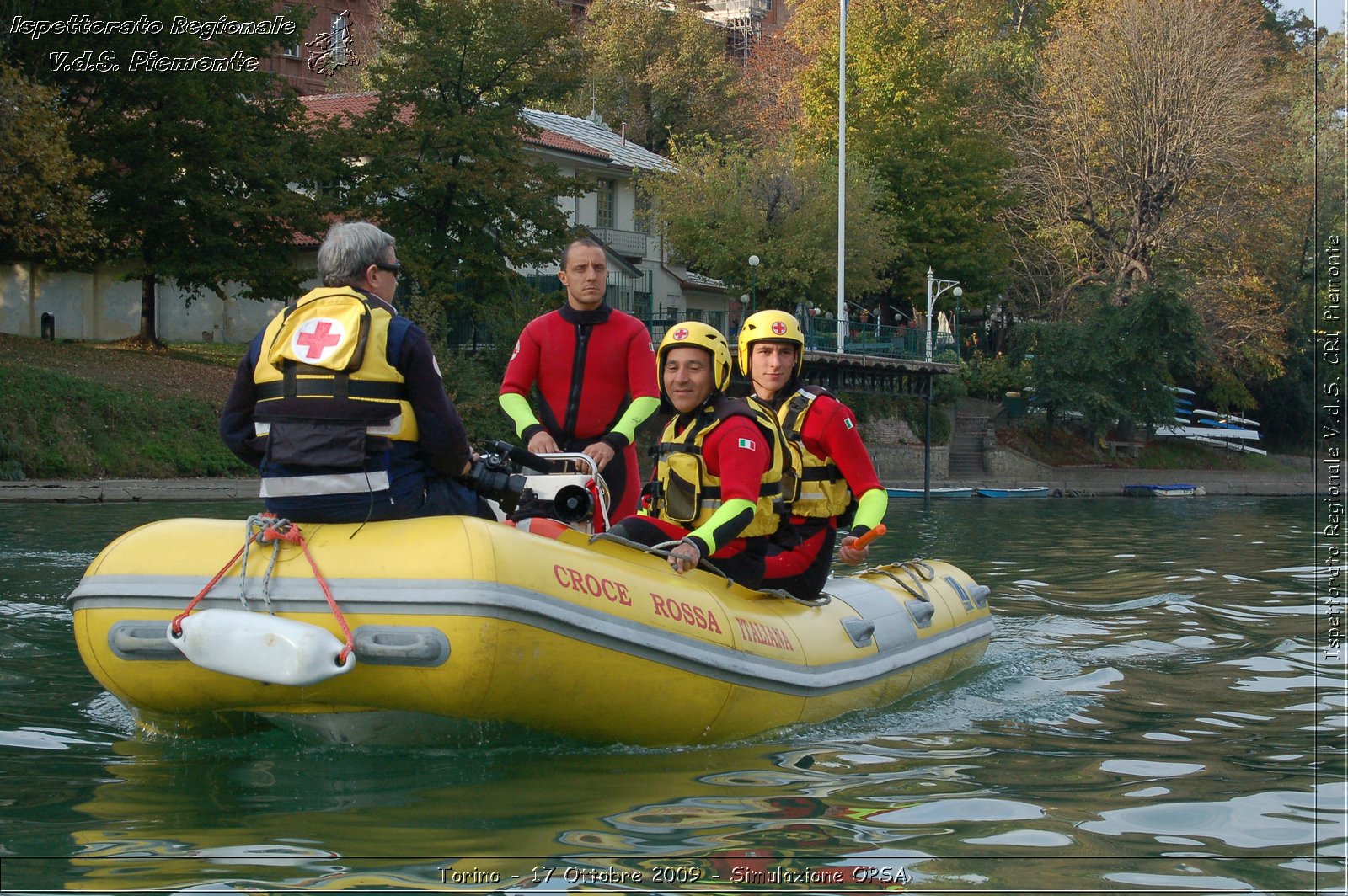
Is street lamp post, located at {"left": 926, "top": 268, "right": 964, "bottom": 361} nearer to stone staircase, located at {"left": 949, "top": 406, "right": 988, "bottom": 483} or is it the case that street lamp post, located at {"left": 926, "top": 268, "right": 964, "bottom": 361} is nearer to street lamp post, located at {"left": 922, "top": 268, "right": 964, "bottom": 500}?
street lamp post, located at {"left": 922, "top": 268, "right": 964, "bottom": 500}

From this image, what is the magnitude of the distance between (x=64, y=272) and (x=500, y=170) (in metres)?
14.3

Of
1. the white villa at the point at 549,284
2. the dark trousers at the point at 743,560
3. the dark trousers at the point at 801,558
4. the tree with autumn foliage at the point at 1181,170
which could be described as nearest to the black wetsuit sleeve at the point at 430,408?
the dark trousers at the point at 743,560

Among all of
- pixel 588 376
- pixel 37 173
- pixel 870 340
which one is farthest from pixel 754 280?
pixel 588 376

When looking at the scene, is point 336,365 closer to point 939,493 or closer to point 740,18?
point 939,493

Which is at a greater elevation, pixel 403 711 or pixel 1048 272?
pixel 1048 272

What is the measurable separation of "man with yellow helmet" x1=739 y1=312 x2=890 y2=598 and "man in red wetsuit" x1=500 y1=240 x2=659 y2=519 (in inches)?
25.0

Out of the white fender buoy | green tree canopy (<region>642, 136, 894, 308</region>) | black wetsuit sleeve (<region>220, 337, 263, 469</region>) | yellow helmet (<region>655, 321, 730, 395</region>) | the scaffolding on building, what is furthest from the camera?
the scaffolding on building

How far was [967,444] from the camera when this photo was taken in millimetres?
43062

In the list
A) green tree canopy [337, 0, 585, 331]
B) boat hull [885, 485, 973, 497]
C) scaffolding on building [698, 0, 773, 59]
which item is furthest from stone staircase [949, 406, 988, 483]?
scaffolding on building [698, 0, 773, 59]

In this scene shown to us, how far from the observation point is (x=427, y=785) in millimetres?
5363

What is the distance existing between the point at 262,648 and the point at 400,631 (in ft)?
1.64

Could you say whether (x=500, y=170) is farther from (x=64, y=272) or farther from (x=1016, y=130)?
(x=1016, y=130)

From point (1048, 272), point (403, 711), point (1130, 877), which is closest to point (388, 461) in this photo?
point (403, 711)

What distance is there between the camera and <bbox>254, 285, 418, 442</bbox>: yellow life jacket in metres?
5.37
